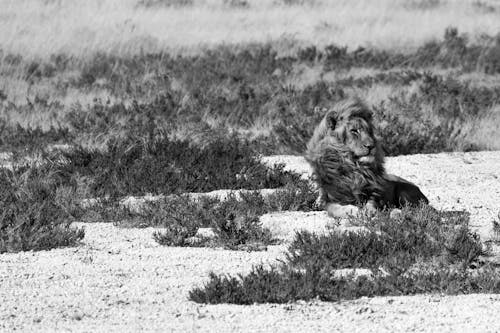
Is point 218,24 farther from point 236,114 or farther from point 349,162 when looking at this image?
point 349,162

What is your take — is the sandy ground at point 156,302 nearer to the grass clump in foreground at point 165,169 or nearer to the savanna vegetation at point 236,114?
the savanna vegetation at point 236,114

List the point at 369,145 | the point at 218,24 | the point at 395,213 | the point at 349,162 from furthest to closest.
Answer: the point at 218,24 < the point at 349,162 < the point at 369,145 < the point at 395,213

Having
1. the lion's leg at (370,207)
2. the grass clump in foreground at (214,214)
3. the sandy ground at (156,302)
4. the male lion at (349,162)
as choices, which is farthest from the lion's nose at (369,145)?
the sandy ground at (156,302)

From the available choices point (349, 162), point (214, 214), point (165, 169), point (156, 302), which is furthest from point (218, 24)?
point (156, 302)

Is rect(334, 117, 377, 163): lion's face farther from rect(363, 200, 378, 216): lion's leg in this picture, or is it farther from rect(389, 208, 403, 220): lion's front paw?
rect(389, 208, 403, 220): lion's front paw

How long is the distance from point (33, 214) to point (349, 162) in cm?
312

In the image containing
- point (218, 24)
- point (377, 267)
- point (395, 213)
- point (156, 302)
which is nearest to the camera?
point (156, 302)

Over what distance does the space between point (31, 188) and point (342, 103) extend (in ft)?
11.5

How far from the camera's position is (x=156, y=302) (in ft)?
21.1

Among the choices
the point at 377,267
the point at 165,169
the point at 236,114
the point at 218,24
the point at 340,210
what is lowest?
the point at 218,24

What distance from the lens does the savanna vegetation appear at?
768cm

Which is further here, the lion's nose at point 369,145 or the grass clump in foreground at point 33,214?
the lion's nose at point 369,145

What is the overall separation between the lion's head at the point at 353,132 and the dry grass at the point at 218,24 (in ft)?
46.4

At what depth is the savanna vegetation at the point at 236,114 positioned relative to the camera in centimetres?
768
